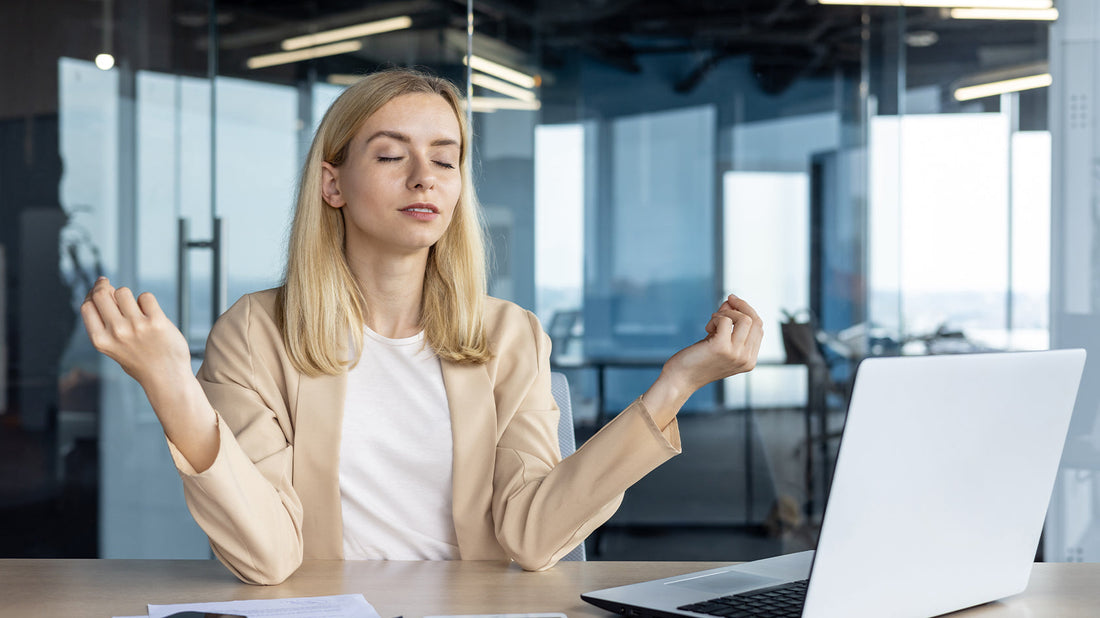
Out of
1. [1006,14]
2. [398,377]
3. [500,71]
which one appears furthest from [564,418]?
[1006,14]

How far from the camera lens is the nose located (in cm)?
153

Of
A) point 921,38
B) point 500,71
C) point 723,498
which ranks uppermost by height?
point 921,38

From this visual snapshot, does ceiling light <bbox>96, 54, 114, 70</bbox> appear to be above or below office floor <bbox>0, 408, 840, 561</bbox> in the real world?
above

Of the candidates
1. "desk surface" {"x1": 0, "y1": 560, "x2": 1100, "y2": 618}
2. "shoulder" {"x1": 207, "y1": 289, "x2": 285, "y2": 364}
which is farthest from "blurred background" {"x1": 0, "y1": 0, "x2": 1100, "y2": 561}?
"desk surface" {"x1": 0, "y1": 560, "x2": 1100, "y2": 618}

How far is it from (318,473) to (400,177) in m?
0.47

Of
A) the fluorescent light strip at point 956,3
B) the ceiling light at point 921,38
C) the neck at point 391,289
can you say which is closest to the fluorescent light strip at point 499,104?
the fluorescent light strip at point 956,3

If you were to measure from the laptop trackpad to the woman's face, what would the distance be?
67 centimetres

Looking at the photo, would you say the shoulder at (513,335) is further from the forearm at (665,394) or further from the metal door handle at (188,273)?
the metal door handle at (188,273)

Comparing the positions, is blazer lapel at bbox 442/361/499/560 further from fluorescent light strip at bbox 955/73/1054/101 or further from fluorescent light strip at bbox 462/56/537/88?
fluorescent light strip at bbox 955/73/1054/101

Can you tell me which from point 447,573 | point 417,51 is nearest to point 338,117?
point 447,573

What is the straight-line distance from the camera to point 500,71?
12.0 ft

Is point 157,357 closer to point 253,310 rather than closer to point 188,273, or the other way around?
point 253,310

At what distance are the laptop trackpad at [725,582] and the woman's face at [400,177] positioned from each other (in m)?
0.67

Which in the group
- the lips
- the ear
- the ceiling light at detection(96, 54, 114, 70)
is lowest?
the lips
